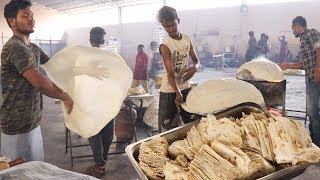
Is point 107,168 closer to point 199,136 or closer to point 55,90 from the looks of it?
point 55,90

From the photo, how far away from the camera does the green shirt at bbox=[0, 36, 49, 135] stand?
2096 millimetres

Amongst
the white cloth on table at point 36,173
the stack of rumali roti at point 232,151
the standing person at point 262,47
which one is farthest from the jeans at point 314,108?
the standing person at point 262,47

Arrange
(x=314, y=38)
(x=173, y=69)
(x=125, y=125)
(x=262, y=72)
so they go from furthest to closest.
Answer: (x=125, y=125) → (x=314, y=38) → (x=173, y=69) → (x=262, y=72)

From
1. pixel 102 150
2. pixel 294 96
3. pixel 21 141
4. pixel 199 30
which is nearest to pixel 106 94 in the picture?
pixel 21 141

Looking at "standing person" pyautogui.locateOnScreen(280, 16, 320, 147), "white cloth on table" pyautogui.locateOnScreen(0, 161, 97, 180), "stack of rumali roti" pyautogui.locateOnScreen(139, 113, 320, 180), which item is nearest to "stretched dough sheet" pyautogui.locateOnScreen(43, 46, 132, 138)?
"white cloth on table" pyautogui.locateOnScreen(0, 161, 97, 180)

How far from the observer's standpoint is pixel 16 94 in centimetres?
219

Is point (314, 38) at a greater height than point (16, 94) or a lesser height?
greater

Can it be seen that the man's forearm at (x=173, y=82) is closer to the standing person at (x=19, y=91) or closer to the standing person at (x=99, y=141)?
the standing person at (x=99, y=141)

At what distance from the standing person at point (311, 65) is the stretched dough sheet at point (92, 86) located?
2.78 m

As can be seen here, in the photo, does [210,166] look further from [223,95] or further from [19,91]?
[19,91]

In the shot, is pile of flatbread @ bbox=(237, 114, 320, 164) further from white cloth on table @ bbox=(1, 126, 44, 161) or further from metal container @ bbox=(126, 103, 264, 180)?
white cloth on table @ bbox=(1, 126, 44, 161)

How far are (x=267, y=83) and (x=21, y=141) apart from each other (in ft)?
6.98

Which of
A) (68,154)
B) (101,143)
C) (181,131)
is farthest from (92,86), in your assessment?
(68,154)

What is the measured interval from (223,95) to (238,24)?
1551cm
